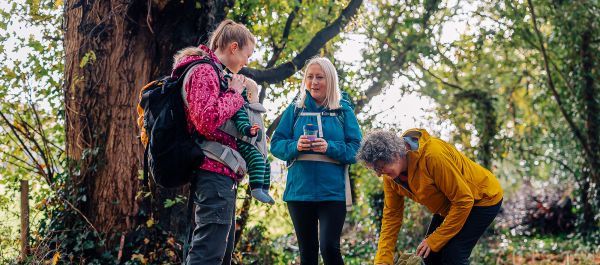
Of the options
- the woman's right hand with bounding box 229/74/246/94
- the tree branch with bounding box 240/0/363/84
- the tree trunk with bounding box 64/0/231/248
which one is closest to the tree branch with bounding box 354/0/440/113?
the tree branch with bounding box 240/0/363/84

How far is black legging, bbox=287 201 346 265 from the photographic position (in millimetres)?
4473

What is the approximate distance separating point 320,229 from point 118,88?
2352mm

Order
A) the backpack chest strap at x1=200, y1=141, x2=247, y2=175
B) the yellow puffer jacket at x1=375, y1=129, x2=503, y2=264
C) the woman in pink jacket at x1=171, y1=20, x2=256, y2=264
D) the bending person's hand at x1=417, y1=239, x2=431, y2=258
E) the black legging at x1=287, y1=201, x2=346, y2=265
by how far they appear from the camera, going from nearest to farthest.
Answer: the woman in pink jacket at x1=171, y1=20, x2=256, y2=264, the backpack chest strap at x1=200, y1=141, x2=247, y2=175, the yellow puffer jacket at x1=375, y1=129, x2=503, y2=264, the bending person's hand at x1=417, y1=239, x2=431, y2=258, the black legging at x1=287, y1=201, x2=346, y2=265

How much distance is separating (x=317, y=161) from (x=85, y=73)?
2432 millimetres

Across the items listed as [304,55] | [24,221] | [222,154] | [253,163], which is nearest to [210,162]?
[222,154]

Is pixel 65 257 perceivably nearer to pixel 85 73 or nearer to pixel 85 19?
pixel 85 73

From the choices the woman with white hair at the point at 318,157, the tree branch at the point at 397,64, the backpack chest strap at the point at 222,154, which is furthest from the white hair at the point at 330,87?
the tree branch at the point at 397,64

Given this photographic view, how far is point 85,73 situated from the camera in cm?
589

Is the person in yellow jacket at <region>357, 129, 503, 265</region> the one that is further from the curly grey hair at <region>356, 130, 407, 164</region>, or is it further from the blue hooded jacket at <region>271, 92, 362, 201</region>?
the blue hooded jacket at <region>271, 92, 362, 201</region>

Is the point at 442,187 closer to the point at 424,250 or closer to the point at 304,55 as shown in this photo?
the point at 424,250

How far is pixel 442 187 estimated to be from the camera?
396cm

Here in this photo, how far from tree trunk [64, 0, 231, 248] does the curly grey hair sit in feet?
8.13

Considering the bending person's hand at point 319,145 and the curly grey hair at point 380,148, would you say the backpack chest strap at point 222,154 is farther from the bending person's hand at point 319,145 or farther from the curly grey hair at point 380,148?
the bending person's hand at point 319,145

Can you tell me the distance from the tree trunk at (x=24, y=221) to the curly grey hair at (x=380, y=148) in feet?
10.4
